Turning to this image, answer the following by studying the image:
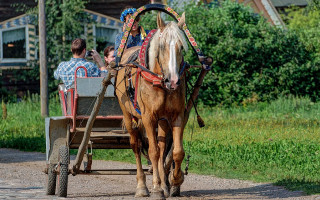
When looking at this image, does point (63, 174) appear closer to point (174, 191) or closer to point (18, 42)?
point (174, 191)

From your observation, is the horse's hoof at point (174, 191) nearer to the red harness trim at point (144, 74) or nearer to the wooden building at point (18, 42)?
the red harness trim at point (144, 74)

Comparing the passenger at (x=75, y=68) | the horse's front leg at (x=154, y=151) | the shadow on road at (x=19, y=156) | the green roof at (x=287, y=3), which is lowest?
the shadow on road at (x=19, y=156)

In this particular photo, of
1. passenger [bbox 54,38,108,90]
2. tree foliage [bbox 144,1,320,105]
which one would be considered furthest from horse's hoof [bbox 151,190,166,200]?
tree foliage [bbox 144,1,320,105]

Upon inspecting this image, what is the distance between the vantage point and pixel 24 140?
16.1 m

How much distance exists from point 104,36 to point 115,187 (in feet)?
52.9

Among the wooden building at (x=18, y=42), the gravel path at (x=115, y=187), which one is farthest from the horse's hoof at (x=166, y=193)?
the wooden building at (x=18, y=42)

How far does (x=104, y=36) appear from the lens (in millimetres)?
25578

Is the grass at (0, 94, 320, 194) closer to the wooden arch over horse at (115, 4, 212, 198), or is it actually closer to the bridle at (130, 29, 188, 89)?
the wooden arch over horse at (115, 4, 212, 198)

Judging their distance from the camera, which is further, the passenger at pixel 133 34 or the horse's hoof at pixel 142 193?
the passenger at pixel 133 34

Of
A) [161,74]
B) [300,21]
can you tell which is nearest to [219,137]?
[161,74]

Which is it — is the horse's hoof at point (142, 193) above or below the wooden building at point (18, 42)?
below

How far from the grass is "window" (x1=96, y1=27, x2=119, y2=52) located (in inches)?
136

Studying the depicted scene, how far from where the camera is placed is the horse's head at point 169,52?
7461 mm

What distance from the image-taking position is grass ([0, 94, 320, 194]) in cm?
1101
